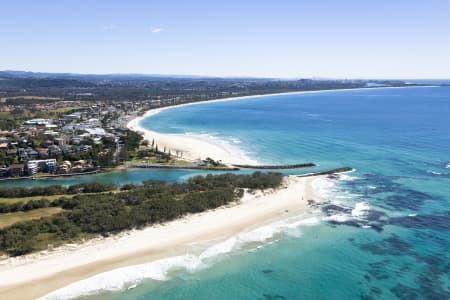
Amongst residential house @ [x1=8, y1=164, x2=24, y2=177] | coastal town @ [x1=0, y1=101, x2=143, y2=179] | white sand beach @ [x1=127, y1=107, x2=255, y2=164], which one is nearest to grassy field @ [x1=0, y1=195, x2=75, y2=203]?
coastal town @ [x1=0, y1=101, x2=143, y2=179]

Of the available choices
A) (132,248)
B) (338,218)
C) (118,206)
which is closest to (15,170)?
(118,206)

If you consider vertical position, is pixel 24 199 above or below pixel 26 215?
below

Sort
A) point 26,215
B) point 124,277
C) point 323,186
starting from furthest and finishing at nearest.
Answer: point 323,186 → point 26,215 → point 124,277

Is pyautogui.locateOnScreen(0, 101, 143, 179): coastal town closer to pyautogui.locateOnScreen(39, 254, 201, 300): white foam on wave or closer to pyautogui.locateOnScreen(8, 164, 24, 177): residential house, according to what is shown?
pyautogui.locateOnScreen(8, 164, 24, 177): residential house

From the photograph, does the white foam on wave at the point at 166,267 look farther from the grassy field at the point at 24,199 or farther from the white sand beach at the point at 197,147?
the white sand beach at the point at 197,147

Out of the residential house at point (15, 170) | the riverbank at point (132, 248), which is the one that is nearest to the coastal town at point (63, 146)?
the residential house at point (15, 170)

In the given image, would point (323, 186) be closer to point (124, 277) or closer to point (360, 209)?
point (360, 209)

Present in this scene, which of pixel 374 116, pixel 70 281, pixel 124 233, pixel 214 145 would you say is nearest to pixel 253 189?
pixel 124 233
